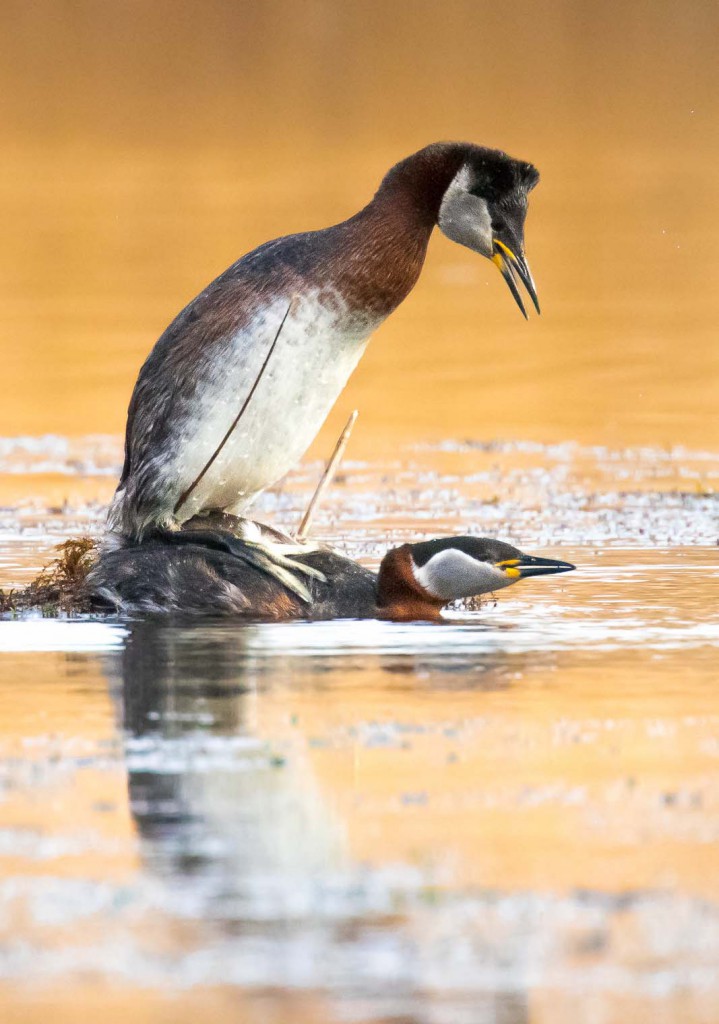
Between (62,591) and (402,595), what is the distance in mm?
1377

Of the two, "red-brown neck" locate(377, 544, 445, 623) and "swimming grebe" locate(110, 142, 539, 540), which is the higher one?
"swimming grebe" locate(110, 142, 539, 540)

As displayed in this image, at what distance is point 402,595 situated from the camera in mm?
8031

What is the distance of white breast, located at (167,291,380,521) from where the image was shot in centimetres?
828

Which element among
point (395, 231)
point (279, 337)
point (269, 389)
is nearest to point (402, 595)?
point (269, 389)

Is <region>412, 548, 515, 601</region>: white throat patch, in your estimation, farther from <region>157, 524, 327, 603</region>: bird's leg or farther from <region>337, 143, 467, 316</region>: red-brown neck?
<region>337, 143, 467, 316</region>: red-brown neck

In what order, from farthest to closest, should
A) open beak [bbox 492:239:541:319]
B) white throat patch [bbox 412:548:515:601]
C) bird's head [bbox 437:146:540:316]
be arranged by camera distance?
1. open beak [bbox 492:239:541:319]
2. bird's head [bbox 437:146:540:316]
3. white throat patch [bbox 412:548:515:601]

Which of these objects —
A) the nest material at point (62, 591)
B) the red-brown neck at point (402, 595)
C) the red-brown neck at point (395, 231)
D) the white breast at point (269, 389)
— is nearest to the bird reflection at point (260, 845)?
the red-brown neck at point (402, 595)

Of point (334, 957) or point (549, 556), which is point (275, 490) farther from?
point (334, 957)

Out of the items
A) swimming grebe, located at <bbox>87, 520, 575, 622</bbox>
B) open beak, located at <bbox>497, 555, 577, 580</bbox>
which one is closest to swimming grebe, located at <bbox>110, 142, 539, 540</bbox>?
swimming grebe, located at <bbox>87, 520, 575, 622</bbox>

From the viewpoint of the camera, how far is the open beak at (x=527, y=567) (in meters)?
8.16

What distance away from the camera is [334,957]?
333 cm

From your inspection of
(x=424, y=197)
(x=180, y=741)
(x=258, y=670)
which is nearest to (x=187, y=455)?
(x=424, y=197)

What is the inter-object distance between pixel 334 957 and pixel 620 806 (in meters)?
1.19

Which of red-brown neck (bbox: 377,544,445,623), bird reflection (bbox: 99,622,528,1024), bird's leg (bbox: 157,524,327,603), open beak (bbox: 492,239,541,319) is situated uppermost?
open beak (bbox: 492,239,541,319)
